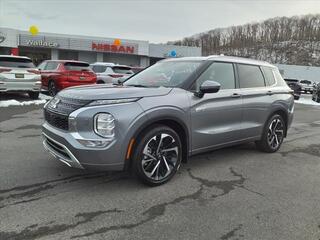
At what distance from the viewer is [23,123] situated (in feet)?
28.0

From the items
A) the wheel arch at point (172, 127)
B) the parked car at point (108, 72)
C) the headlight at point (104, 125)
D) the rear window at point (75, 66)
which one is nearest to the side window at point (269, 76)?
the wheel arch at point (172, 127)

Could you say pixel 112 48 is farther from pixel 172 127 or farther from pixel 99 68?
pixel 172 127

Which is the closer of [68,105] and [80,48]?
[68,105]

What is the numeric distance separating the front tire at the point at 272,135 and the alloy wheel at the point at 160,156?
2.40m

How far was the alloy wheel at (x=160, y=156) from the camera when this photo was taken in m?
4.29

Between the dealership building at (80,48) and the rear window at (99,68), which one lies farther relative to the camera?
the dealership building at (80,48)

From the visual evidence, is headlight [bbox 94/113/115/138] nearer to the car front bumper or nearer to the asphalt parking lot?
the car front bumper

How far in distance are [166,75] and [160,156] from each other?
1410 millimetres

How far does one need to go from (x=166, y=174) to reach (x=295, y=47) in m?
96.6

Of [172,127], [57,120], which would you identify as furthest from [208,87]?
[57,120]

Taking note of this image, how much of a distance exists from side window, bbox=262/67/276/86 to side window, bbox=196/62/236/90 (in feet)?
3.78

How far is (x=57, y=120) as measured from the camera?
4312mm

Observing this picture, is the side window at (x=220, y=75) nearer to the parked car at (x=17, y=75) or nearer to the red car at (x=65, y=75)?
the parked car at (x=17, y=75)

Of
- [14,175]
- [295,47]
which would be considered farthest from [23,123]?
[295,47]
